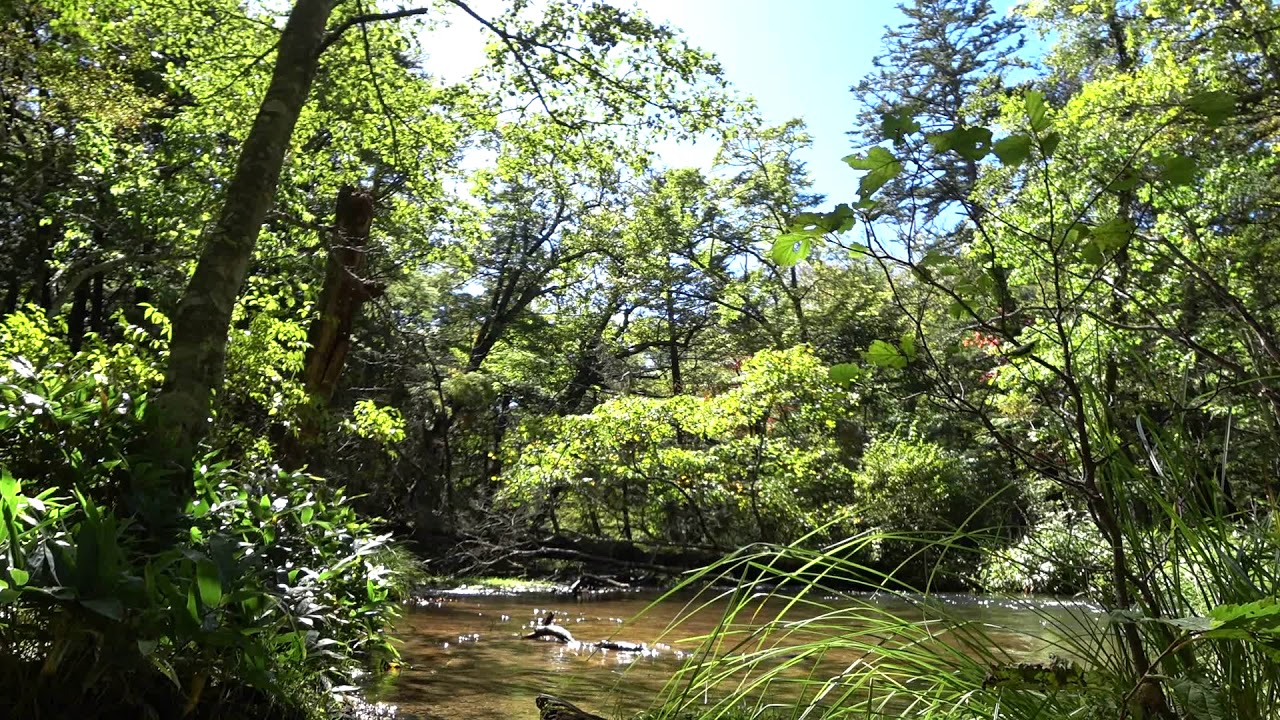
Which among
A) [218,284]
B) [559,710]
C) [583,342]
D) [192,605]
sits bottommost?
[559,710]

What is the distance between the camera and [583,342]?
2028 centimetres

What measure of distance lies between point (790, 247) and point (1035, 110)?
434 mm

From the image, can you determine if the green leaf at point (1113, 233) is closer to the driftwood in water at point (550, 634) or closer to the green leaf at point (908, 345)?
the green leaf at point (908, 345)

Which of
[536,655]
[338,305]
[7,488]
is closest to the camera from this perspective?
[7,488]

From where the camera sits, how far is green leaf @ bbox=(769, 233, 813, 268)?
1362 millimetres

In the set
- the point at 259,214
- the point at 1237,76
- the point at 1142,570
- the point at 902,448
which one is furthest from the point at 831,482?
the point at 1142,570

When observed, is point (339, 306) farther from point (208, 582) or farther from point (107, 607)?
point (107, 607)

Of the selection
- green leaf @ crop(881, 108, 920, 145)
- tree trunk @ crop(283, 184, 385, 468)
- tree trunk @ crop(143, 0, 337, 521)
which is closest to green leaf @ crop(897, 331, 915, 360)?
green leaf @ crop(881, 108, 920, 145)

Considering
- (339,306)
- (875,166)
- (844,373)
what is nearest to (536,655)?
(339,306)

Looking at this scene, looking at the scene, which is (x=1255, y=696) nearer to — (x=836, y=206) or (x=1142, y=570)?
(x=1142, y=570)

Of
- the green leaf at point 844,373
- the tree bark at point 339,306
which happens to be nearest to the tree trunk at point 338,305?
the tree bark at point 339,306

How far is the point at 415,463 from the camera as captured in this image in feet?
57.6

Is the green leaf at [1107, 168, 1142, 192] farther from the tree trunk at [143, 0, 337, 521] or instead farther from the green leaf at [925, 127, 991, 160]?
the tree trunk at [143, 0, 337, 521]

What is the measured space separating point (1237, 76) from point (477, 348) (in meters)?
15.9
